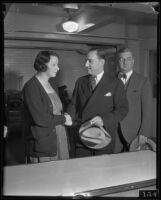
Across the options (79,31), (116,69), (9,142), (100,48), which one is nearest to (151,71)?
(116,69)

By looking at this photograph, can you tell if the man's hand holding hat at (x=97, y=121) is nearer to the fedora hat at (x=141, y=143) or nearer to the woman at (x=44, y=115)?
the woman at (x=44, y=115)

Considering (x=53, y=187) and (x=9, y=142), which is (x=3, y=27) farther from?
(x=53, y=187)

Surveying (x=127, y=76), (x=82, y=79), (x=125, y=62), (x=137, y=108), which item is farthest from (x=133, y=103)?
(x=82, y=79)

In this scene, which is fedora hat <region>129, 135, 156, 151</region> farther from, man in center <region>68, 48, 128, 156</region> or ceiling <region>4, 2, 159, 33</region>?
ceiling <region>4, 2, 159, 33</region>

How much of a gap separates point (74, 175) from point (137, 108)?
0.65m

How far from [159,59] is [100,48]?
0.43 m

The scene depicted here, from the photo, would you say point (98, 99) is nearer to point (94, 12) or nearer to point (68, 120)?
point (68, 120)

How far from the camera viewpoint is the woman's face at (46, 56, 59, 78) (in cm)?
161

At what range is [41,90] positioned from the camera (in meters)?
1.60

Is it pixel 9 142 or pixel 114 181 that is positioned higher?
pixel 9 142

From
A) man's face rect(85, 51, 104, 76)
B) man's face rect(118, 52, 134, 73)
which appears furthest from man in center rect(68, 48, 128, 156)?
man's face rect(118, 52, 134, 73)

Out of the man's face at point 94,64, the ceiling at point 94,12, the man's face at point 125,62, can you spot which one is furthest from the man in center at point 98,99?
the ceiling at point 94,12

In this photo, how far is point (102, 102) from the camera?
1667 millimetres

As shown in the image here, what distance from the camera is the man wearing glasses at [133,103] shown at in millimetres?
1707
